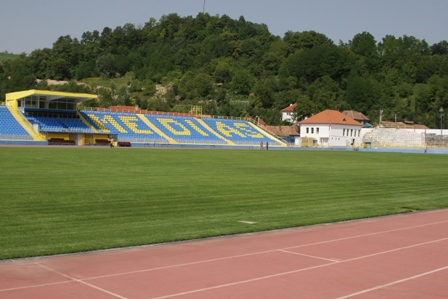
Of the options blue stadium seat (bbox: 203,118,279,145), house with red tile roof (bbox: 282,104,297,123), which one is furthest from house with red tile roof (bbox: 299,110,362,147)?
house with red tile roof (bbox: 282,104,297,123)

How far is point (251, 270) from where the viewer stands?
10.1m

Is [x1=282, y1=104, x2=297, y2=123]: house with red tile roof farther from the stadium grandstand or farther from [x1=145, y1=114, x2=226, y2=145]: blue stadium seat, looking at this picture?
[x1=145, y1=114, x2=226, y2=145]: blue stadium seat

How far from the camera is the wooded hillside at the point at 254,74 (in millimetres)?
126375

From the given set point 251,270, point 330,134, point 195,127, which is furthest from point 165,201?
point 330,134

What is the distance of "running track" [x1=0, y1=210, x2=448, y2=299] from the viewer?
28.2 feet

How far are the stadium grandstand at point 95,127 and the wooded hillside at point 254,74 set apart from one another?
33.2 metres

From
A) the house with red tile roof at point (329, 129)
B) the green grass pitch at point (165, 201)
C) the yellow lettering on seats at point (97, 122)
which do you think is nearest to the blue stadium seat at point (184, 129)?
the yellow lettering on seats at point (97, 122)

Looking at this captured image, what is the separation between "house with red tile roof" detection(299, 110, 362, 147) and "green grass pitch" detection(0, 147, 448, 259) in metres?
58.8

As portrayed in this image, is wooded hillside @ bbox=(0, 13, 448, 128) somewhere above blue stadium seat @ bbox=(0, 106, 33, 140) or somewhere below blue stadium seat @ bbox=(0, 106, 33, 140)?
above

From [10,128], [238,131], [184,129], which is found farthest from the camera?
[238,131]

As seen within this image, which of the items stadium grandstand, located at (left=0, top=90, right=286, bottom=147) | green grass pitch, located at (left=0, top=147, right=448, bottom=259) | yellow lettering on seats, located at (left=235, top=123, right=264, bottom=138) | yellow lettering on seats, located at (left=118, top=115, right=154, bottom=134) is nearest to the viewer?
green grass pitch, located at (left=0, top=147, right=448, bottom=259)

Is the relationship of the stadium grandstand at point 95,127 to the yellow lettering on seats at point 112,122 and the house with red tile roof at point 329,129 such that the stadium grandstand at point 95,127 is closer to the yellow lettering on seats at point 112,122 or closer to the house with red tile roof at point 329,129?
the yellow lettering on seats at point 112,122

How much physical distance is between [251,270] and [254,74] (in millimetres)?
151236

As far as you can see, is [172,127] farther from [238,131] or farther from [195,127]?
[238,131]
